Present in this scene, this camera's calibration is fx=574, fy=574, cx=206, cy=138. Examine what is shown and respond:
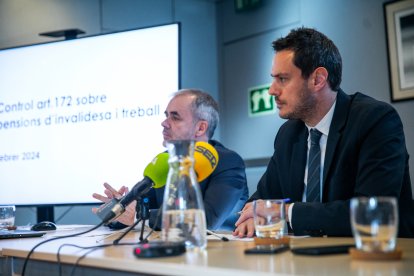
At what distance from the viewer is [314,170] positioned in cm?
207

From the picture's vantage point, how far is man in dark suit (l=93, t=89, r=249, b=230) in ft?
7.73

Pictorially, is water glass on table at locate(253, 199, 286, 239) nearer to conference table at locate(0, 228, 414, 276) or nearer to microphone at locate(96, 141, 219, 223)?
conference table at locate(0, 228, 414, 276)

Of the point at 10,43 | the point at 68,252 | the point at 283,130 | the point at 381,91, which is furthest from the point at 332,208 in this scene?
the point at 10,43

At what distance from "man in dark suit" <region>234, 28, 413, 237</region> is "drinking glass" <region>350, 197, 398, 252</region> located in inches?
26.6

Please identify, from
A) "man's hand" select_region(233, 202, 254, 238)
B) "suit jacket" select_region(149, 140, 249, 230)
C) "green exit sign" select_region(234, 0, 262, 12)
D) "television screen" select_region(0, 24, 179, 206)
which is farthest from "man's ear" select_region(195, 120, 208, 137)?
"green exit sign" select_region(234, 0, 262, 12)

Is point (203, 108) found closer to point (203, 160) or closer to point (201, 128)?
point (201, 128)

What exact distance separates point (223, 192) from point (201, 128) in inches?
18.9

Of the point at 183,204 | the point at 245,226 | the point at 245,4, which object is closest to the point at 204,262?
the point at 183,204

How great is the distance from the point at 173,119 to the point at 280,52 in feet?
2.29

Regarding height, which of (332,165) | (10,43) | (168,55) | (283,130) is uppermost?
(10,43)

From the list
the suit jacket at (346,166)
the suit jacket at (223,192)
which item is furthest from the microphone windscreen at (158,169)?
the suit jacket at (223,192)

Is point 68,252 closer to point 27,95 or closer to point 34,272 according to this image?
point 34,272

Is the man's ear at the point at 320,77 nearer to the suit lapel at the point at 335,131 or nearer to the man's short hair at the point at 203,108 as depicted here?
the suit lapel at the point at 335,131

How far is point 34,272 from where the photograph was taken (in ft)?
4.81
